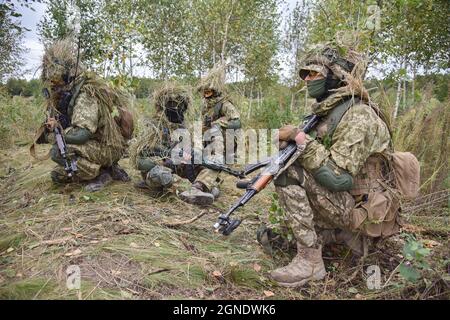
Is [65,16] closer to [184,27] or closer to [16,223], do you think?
[184,27]

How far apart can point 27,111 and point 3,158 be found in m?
2.86

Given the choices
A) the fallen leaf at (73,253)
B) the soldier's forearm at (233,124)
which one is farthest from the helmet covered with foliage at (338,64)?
the soldier's forearm at (233,124)

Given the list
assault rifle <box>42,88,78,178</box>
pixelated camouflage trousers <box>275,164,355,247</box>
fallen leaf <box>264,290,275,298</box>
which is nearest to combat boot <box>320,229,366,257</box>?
pixelated camouflage trousers <box>275,164,355,247</box>

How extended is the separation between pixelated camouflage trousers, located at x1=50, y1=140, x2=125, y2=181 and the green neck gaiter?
290cm

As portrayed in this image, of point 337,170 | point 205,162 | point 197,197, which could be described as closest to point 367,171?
point 337,170

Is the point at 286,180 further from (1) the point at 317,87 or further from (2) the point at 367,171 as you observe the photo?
(1) the point at 317,87

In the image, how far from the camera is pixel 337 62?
2.93 m

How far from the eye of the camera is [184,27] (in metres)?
11.8

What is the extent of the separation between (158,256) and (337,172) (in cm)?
159

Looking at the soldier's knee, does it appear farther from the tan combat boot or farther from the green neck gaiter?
the green neck gaiter

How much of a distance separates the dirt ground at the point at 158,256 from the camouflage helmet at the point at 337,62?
5.16 ft

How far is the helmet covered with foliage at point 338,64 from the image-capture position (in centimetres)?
287

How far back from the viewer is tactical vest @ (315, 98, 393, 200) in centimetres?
291

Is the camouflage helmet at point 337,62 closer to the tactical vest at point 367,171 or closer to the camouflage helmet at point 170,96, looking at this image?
the tactical vest at point 367,171
